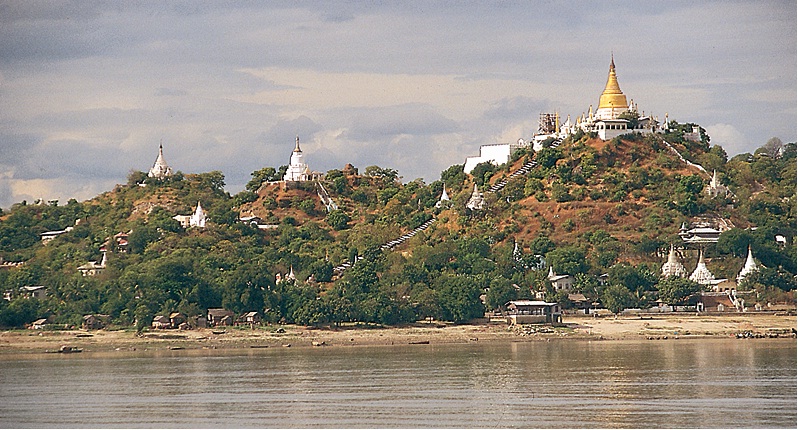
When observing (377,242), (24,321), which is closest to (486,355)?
(24,321)

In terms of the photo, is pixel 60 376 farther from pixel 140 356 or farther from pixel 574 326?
pixel 574 326

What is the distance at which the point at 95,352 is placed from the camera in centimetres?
5850

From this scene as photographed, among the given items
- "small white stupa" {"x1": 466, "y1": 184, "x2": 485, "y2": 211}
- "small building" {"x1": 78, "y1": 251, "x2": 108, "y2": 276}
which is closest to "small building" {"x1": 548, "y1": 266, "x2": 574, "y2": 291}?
"small white stupa" {"x1": 466, "y1": 184, "x2": 485, "y2": 211}

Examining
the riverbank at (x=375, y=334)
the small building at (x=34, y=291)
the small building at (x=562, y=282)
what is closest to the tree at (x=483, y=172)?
the small building at (x=562, y=282)

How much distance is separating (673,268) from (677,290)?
4934 mm

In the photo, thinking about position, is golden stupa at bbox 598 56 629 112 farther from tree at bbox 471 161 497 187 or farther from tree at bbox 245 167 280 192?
tree at bbox 245 167 280 192

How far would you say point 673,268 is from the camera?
246 ft

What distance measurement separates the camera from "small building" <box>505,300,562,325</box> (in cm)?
6562

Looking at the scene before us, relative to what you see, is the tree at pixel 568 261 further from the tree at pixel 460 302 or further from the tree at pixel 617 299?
the tree at pixel 460 302

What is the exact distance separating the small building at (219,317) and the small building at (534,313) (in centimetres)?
1205

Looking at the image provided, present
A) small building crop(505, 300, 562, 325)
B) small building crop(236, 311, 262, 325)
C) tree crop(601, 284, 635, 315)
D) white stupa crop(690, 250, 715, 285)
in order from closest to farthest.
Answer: small building crop(236, 311, 262, 325) → small building crop(505, 300, 562, 325) → tree crop(601, 284, 635, 315) → white stupa crop(690, 250, 715, 285)

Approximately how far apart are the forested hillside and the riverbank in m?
1.23

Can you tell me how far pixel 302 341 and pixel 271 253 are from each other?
2254 cm

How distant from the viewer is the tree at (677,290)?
70.2 metres
